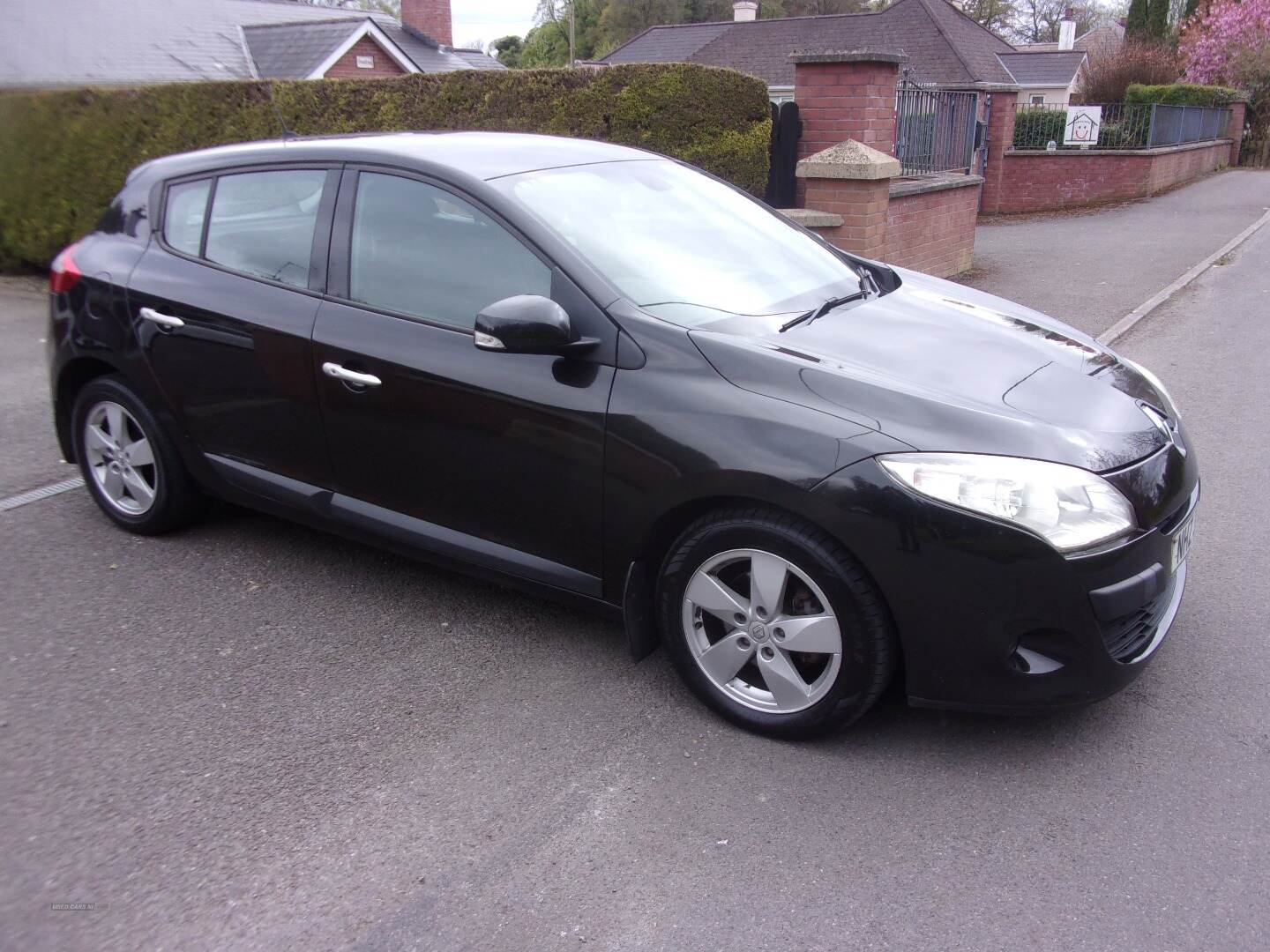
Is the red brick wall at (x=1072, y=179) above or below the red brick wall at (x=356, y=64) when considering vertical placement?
below

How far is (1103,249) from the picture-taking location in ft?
45.6

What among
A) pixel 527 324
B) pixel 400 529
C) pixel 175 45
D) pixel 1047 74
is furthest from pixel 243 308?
pixel 1047 74

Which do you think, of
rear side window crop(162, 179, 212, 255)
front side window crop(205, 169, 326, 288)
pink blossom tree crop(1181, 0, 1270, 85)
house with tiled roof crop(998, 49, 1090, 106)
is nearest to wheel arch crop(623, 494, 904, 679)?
front side window crop(205, 169, 326, 288)

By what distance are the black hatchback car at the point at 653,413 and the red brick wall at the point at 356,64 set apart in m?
24.6

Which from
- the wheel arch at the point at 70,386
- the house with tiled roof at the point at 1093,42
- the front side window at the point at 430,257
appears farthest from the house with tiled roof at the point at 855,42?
the front side window at the point at 430,257

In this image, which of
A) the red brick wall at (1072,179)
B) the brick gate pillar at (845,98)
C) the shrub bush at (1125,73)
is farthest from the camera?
the shrub bush at (1125,73)

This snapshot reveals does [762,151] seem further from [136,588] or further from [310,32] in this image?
[310,32]

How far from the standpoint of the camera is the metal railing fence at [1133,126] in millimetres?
23016

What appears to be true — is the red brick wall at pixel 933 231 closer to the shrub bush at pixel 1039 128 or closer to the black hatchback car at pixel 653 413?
the black hatchback car at pixel 653 413

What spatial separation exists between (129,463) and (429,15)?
130 feet

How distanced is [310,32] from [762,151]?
2284 centimetres

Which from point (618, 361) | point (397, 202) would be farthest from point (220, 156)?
point (618, 361)

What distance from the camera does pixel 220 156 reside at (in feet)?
14.3

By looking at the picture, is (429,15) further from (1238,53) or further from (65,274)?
(65,274)
